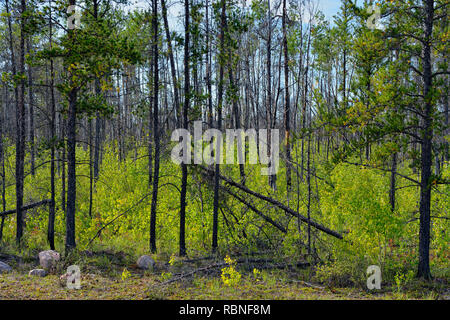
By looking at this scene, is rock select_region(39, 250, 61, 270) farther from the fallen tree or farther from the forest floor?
the fallen tree

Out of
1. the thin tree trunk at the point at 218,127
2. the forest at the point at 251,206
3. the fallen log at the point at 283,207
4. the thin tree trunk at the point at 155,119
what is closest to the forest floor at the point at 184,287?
the forest at the point at 251,206

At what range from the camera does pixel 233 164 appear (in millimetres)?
17453

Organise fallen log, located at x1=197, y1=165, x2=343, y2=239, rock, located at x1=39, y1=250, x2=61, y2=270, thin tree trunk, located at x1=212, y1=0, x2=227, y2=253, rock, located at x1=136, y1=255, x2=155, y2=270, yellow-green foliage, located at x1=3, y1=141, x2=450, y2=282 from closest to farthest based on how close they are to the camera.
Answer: yellow-green foliage, located at x1=3, y1=141, x2=450, y2=282 < rock, located at x1=39, y1=250, x2=61, y2=270 < rock, located at x1=136, y1=255, x2=155, y2=270 < fallen log, located at x1=197, y1=165, x2=343, y2=239 < thin tree trunk, located at x1=212, y1=0, x2=227, y2=253

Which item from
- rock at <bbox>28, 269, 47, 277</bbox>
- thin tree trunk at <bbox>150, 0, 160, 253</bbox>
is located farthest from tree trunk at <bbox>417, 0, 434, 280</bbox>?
rock at <bbox>28, 269, 47, 277</bbox>

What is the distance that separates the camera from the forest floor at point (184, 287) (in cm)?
650

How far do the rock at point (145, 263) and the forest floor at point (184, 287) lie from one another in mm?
247

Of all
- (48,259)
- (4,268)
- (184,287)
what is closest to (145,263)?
(184,287)

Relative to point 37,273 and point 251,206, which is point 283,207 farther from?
point 37,273

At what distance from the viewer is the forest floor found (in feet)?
21.3

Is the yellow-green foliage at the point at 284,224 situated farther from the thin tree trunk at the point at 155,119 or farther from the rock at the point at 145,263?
the rock at the point at 145,263

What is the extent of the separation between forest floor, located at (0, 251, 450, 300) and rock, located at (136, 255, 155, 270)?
0.25 meters

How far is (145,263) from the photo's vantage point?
8.75m

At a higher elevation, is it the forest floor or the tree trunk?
the tree trunk
